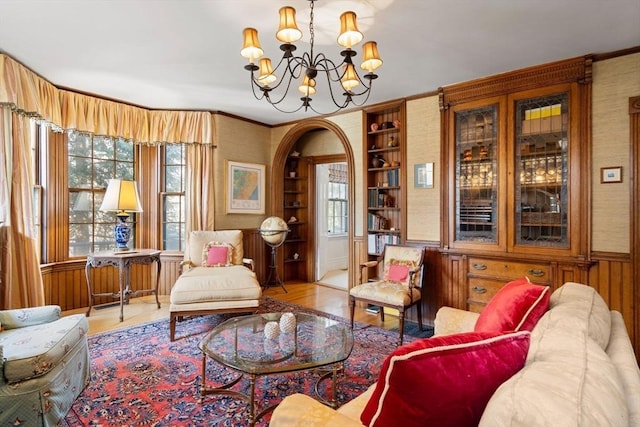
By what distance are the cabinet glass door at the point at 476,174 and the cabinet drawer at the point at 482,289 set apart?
413mm

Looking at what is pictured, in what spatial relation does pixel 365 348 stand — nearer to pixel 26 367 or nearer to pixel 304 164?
pixel 26 367

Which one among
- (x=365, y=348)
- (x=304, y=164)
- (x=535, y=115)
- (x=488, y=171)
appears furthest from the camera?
(x=304, y=164)

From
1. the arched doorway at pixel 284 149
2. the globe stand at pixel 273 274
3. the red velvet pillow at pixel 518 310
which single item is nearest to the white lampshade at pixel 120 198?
the globe stand at pixel 273 274

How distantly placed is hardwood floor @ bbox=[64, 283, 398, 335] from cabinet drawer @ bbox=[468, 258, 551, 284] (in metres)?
1.06

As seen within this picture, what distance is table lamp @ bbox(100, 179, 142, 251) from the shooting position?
12.5 feet

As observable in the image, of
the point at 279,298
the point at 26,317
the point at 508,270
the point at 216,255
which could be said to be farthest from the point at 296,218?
the point at 26,317

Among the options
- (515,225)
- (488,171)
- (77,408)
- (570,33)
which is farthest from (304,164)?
(77,408)

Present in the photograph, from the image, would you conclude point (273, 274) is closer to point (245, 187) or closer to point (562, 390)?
point (245, 187)

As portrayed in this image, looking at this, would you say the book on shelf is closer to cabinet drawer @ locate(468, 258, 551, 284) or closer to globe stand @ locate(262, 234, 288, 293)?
cabinet drawer @ locate(468, 258, 551, 284)

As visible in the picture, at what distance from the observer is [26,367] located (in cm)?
174

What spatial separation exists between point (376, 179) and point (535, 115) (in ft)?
6.15

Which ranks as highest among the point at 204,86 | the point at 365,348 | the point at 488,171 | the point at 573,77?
the point at 204,86

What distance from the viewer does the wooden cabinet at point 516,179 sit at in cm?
300

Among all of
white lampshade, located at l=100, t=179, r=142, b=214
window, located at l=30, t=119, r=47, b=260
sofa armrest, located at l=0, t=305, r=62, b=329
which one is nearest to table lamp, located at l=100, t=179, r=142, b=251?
white lampshade, located at l=100, t=179, r=142, b=214
